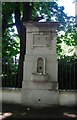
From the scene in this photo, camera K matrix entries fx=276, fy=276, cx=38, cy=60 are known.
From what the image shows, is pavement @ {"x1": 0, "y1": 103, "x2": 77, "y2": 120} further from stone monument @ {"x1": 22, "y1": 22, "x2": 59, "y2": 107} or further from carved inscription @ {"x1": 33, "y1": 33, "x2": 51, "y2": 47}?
carved inscription @ {"x1": 33, "y1": 33, "x2": 51, "y2": 47}

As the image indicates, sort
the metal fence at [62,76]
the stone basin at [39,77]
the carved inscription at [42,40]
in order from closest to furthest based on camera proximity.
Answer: the stone basin at [39,77], the carved inscription at [42,40], the metal fence at [62,76]

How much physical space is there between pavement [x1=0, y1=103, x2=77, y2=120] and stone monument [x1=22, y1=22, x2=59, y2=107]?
1.02 feet

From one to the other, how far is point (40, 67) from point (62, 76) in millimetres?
1066

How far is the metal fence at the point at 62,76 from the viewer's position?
10633 millimetres

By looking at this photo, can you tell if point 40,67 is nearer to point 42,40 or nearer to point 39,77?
point 39,77

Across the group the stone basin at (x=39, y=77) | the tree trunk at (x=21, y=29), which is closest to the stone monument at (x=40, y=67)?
the stone basin at (x=39, y=77)

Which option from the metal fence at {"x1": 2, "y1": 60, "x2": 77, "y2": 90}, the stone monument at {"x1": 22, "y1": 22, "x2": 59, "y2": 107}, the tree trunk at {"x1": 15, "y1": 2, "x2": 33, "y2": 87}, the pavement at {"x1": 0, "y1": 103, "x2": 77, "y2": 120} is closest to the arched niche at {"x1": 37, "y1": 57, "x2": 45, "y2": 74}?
the stone monument at {"x1": 22, "y1": 22, "x2": 59, "y2": 107}

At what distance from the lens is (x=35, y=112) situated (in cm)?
927

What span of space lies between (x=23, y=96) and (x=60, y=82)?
1617 millimetres

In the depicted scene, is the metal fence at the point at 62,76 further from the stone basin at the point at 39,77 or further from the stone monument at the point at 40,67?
the stone basin at the point at 39,77

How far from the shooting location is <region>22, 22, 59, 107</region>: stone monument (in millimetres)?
10000

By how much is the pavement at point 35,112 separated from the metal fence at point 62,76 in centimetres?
100

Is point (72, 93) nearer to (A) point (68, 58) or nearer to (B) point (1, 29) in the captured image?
(A) point (68, 58)

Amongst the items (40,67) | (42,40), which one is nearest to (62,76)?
(40,67)
